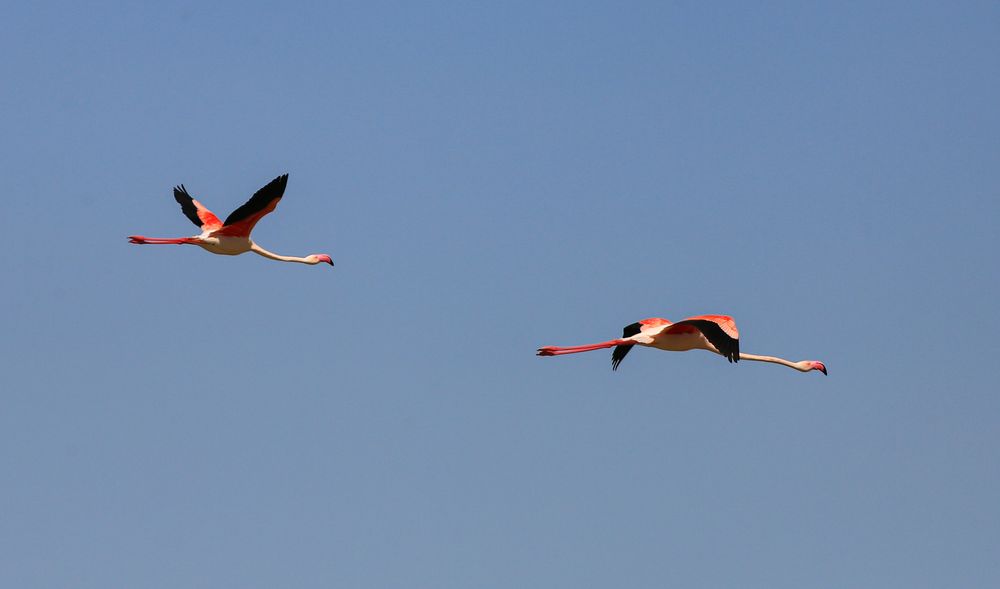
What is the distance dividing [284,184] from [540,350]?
5.32m

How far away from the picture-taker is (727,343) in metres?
25.3

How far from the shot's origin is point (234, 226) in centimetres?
3080

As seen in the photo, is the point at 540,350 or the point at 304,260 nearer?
the point at 540,350

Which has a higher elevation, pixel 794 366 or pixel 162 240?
pixel 162 240

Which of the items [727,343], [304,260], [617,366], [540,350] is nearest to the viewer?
[727,343]

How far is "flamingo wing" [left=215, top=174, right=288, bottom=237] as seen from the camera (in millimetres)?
29000

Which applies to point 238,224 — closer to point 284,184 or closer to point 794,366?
point 284,184

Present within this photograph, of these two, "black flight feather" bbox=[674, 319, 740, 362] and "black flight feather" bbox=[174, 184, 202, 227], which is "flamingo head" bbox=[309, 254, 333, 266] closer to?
"black flight feather" bbox=[174, 184, 202, 227]

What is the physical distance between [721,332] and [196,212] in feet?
37.6

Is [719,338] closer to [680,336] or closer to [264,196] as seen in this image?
[680,336]

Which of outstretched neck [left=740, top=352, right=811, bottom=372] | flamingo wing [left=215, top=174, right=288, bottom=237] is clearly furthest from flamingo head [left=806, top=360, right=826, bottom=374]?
flamingo wing [left=215, top=174, right=288, bottom=237]

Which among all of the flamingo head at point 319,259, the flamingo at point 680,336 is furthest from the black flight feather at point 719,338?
the flamingo head at point 319,259

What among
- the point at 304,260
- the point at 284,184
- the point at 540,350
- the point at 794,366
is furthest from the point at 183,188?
the point at 794,366

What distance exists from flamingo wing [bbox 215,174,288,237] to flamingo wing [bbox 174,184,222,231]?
746 millimetres
